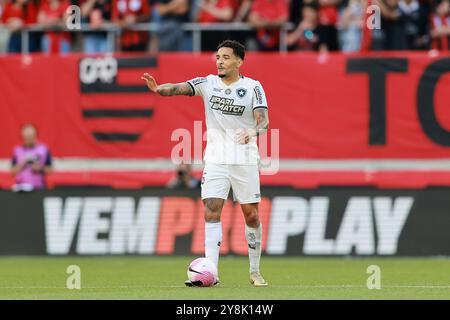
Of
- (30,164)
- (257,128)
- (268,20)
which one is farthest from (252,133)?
(268,20)

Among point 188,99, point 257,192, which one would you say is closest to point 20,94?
point 188,99

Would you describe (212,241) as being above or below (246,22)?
below

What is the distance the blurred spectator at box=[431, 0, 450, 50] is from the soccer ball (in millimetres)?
11729

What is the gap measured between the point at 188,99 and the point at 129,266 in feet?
17.2

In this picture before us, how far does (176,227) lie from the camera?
21.9 metres

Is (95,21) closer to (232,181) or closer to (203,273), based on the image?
(232,181)

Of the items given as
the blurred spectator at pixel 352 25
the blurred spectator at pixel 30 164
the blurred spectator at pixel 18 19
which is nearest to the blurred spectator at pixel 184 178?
the blurred spectator at pixel 30 164

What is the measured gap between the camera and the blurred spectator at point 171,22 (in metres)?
24.2

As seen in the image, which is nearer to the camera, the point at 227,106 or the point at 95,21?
the point at 227,106

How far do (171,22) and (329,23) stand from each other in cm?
315

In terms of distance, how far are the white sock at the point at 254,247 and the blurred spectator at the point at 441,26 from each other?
35.7 ft

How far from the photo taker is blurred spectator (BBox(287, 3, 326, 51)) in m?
24.0

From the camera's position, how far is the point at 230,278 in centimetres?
1631

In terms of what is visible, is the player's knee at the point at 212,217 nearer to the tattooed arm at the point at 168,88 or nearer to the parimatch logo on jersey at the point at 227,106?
the parimatch logo on jersey at the point at 227,106
